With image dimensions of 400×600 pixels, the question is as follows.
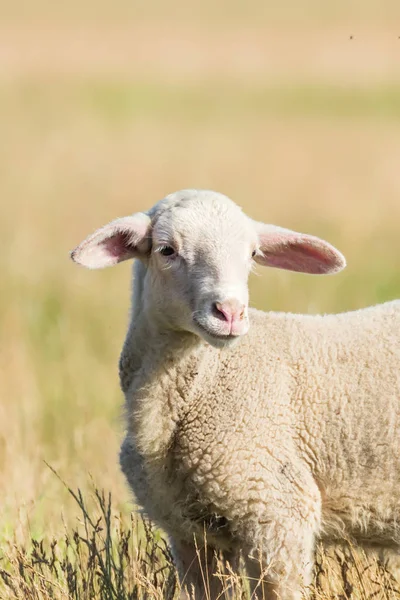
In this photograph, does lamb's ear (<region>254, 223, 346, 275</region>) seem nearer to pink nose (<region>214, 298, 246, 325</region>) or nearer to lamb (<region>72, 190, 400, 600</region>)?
lamb (<region>72, 190, 400, 600</region>)

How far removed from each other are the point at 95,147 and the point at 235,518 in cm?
1438

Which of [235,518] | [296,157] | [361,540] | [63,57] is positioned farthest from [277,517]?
[63,57]

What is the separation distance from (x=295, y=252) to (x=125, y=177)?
440 inches

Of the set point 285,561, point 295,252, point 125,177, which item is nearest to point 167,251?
point 295,252

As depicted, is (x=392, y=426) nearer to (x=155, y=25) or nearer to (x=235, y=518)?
(x=235, y=518)

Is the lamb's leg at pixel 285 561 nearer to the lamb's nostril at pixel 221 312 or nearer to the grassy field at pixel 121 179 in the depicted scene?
the grassy field at pixel 121 179

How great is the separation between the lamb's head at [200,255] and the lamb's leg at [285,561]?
71cm

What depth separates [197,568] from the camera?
3.96 metres

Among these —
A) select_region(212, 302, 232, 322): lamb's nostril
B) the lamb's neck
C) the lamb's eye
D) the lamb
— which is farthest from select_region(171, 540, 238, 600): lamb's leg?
the lamb's eye

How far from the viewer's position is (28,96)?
23.7 m

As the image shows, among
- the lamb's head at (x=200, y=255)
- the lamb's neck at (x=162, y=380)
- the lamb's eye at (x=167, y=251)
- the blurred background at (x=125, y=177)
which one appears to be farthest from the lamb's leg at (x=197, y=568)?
the lamb's eye at (x=167, y=251)

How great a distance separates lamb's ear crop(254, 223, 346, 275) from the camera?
401cm

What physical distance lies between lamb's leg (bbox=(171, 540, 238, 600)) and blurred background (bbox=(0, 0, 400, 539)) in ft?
2.32

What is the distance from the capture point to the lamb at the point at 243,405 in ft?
11.9
